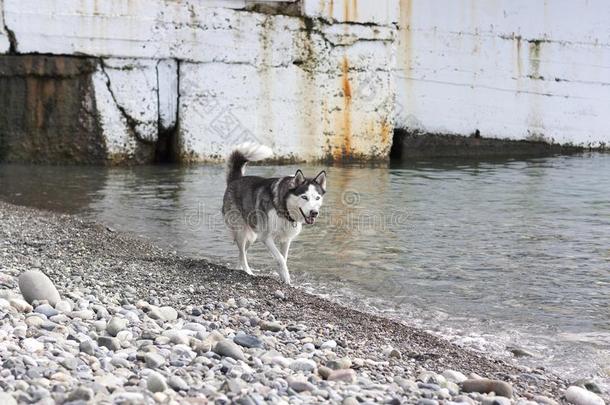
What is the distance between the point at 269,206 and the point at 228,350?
277cm

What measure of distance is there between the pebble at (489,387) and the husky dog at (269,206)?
8.87ft

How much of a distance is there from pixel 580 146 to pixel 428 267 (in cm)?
1072

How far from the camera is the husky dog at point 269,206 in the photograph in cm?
643

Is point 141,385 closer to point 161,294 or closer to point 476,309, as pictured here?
point 161,294

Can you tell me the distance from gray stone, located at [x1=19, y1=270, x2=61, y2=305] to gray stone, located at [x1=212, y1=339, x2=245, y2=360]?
108 centimetres

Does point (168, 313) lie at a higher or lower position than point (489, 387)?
higher

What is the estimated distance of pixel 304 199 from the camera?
637cm

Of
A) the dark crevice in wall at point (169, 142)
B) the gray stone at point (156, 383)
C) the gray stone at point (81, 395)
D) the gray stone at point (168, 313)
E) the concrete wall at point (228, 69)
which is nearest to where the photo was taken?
the gray stone at point (81, 395)

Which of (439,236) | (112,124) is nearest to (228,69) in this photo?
(112,124)

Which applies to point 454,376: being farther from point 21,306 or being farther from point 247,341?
point 21,306

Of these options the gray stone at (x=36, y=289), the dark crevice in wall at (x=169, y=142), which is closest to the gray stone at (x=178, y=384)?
the gray stone at (x=36, y=289)

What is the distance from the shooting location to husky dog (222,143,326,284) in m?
6.43

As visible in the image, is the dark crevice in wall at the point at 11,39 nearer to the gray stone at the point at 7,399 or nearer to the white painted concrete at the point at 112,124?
the white painted concrete at the point at 112,124

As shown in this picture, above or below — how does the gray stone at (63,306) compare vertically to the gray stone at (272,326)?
above
